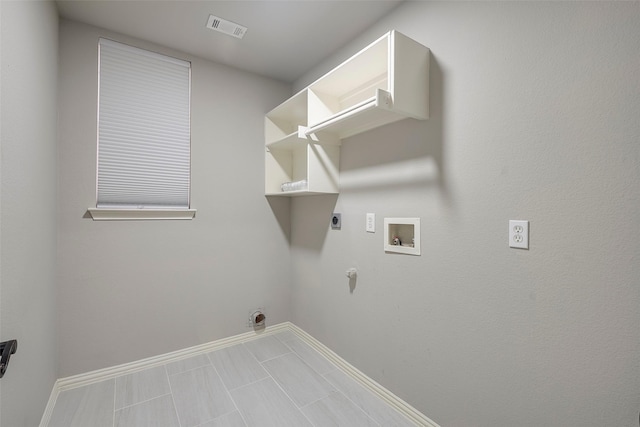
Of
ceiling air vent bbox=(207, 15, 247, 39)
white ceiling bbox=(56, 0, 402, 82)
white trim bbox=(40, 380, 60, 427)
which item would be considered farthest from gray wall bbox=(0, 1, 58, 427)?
ceiling air vent bbox=(207, 15, 247, 39)

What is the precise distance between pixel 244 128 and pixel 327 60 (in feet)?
3.06

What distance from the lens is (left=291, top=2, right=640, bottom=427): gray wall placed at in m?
0.96

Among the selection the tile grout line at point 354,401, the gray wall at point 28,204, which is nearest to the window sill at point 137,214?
the gray wall at point 28,204

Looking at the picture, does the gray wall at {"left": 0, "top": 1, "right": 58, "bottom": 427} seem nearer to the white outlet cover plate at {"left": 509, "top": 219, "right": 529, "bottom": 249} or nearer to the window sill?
the window sill

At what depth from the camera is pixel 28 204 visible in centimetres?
129

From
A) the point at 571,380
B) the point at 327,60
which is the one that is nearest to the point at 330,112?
the point at 327,60

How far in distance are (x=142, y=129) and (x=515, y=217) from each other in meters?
2.47

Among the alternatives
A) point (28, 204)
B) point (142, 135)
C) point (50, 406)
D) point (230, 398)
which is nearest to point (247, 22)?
point (142, 135)

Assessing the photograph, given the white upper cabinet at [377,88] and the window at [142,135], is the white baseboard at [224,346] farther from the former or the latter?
the white upper cabinet at [377,88]

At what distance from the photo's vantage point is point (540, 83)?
1134mm

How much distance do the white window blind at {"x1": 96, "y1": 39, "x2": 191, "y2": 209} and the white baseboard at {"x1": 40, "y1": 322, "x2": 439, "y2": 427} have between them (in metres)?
1.18

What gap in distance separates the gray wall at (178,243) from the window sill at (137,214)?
5cm

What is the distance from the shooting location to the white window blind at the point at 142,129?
80.0 inches

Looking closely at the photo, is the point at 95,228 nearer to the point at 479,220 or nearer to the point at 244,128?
the point at 244,128
